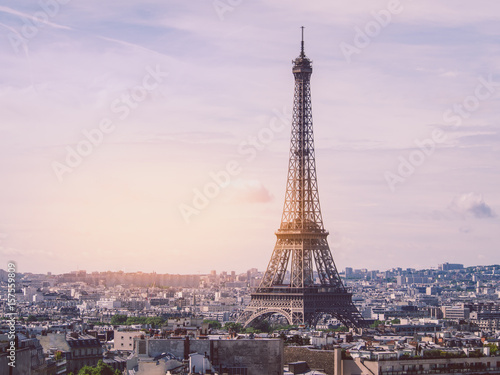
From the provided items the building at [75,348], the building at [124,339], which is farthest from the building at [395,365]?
the building at [124,339]

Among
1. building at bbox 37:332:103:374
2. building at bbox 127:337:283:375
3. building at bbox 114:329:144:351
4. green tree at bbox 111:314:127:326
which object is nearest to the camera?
building at bbox 127:337:283:375

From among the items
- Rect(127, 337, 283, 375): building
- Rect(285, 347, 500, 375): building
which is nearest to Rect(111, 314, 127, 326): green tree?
Rect(285, 347, 500, 375): building

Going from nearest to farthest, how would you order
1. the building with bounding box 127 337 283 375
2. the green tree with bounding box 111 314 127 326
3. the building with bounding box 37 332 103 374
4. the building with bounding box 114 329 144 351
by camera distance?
the building with bounding box 127 337 283 375 < the building with bounding box 37 332 103 374 < the building with bounding box 114 329 144 351 < the green tree with bounding box 111 314 127 326

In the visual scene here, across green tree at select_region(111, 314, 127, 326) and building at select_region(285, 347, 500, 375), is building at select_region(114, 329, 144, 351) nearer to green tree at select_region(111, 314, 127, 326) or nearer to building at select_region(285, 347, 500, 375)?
building at select_region(285, 347, 500, 375)

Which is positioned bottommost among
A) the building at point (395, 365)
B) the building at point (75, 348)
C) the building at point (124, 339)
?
the building at point (395, 365)

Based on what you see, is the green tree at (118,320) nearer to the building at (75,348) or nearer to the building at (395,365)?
the building at (75,348)

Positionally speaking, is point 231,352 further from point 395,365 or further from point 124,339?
point 124,339

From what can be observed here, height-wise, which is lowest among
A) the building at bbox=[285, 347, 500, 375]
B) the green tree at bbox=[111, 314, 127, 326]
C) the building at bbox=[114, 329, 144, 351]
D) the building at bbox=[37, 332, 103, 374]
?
the building at bbox=[285, 347, 500, 375]

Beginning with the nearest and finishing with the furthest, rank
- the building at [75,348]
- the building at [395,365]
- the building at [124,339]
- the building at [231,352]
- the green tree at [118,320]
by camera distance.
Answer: the building at [395,365], the building at [231,352], the building at [75,348], the building at [124,339], the green tree at [118,320]

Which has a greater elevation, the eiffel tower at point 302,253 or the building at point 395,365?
the eiffel tower at point 302,253

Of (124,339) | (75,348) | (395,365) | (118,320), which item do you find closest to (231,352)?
(395,365)
